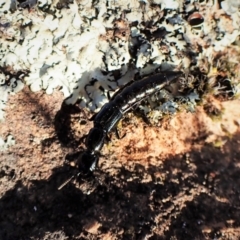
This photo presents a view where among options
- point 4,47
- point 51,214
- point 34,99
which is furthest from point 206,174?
point 4,47

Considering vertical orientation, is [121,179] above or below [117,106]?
below

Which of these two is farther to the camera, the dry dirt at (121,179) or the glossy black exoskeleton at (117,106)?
the glossy black exoskeleton at (117,106)

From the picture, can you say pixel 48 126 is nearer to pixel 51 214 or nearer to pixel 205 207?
pixel 51 214

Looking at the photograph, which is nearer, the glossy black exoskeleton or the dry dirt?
the dry dirt
